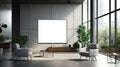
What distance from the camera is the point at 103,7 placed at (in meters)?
13.4

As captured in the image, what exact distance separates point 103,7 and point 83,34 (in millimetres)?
3335

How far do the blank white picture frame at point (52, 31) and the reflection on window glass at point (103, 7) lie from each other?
4076 millimetres

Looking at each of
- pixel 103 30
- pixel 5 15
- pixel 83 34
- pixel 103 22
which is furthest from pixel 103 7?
pixel 5 15

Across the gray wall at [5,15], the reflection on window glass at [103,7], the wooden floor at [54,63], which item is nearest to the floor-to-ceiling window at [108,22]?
the reflection on window glass at [103,7]

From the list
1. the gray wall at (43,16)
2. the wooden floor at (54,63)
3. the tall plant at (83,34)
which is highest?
the gray wall at (43,16)

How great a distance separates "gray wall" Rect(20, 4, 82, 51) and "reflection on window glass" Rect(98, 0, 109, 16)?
12.7 ft

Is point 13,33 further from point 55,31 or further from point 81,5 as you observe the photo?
point 81,5

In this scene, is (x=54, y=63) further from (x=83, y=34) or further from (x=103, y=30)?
(x=83, y=34)

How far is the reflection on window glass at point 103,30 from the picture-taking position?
12.8 m

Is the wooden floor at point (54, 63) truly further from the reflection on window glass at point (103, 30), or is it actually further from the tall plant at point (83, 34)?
the tall plant at point (83, 34)

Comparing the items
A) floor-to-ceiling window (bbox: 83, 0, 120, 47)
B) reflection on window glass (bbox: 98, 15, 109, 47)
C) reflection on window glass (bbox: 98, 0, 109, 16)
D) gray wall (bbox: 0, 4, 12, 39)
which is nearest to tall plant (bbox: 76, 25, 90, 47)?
floor-to-ceiling window (bbox: 83, 0, 120, 47)

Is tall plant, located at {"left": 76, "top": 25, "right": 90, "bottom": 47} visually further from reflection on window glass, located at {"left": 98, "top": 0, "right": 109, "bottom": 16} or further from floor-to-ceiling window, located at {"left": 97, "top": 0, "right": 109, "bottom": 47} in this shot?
reflection on window glass, located at {"left": 98, "top": 0, "right": 109, "bottom": 16}

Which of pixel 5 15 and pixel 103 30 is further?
pixel 5 15

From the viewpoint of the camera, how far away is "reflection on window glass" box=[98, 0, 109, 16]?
504 inches
